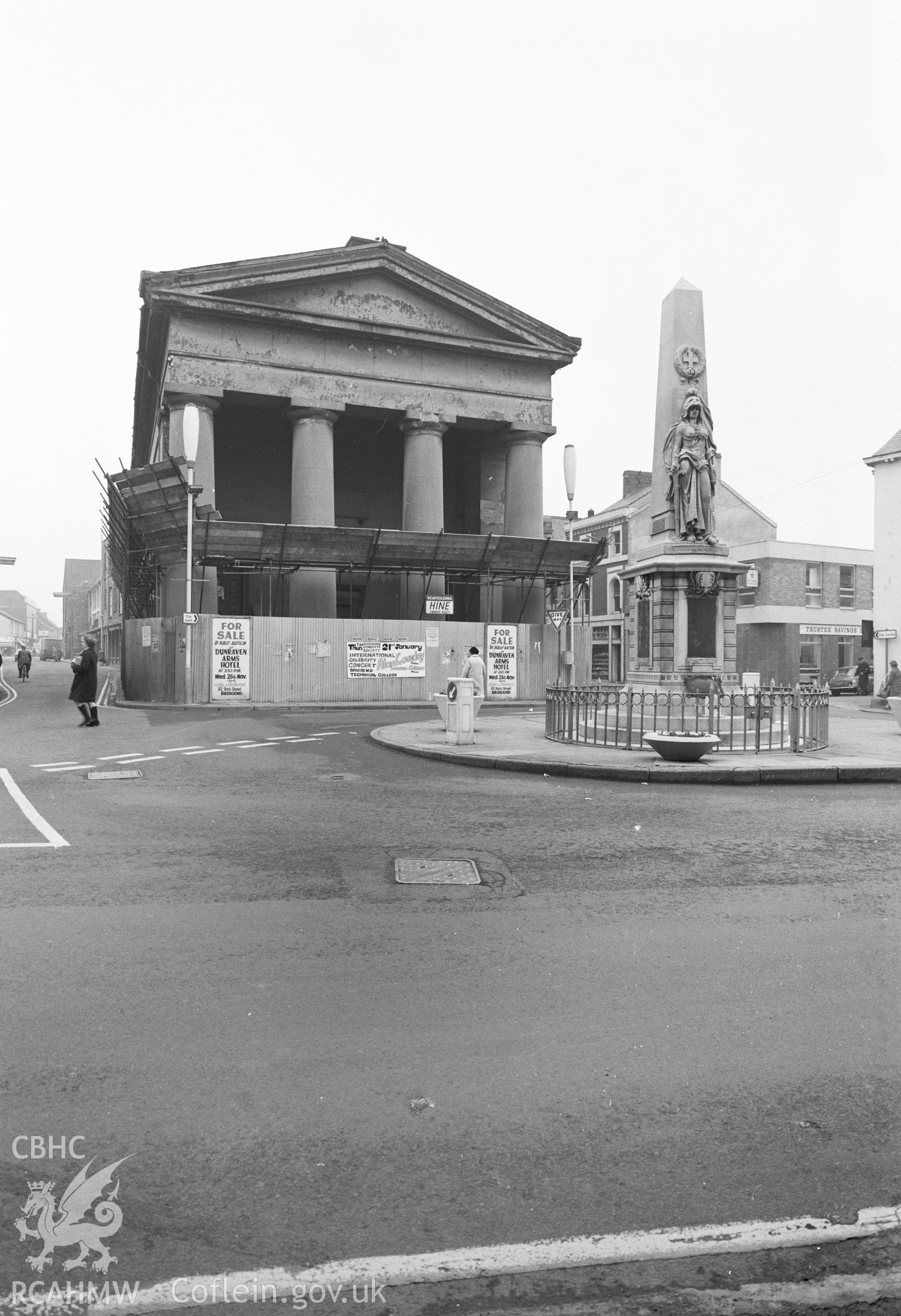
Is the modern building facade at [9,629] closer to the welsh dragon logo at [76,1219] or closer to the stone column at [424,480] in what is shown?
the stone column at [424,480]

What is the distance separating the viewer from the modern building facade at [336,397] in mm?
31484

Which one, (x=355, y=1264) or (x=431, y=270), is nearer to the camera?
(x=355, y=1264)

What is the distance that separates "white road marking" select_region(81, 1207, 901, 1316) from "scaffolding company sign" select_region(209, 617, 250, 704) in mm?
25040

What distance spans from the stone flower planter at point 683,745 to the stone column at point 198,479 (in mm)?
20152

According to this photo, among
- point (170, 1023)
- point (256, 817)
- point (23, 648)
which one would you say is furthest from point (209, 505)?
point (170, 1023)

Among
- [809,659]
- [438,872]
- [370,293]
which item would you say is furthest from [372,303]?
[809,659]

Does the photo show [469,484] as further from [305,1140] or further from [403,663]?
[305,1140]

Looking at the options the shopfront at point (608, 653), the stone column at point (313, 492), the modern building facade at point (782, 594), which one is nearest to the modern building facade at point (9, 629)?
the shopfront at point (608, 653)

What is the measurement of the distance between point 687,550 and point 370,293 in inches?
863

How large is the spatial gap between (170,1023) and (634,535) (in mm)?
Answer: 52441

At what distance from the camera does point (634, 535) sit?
178ft

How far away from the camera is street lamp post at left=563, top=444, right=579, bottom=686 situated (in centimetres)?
3112

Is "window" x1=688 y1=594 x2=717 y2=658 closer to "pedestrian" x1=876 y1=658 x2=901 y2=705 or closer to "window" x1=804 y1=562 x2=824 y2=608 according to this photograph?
"pedestrian" x1=876 y1=658 x2=901 y2=705

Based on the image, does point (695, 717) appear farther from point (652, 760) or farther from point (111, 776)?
point (111, 776)
